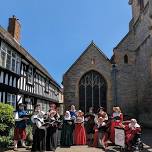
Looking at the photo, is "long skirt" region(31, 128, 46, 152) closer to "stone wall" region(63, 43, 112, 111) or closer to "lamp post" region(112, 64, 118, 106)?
"stone wall" region(63, 43, 112, 111)

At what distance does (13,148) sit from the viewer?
9.86 m

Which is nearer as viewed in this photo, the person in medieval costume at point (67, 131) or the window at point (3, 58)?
the person in medieval costume at point (67, 131)

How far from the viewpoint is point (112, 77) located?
24.2 meters

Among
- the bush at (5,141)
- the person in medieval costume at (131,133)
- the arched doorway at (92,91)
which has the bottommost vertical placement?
the bush at (5,141)

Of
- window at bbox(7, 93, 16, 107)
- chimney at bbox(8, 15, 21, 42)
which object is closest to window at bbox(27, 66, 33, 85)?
window at bbox(7, 93, 16, 107)

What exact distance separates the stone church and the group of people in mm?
11676

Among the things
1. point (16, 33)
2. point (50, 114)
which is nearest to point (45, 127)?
point (50, 114)

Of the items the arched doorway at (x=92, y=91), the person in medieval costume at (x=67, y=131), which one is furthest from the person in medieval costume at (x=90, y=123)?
the arched doorway at (x=92, y=91)

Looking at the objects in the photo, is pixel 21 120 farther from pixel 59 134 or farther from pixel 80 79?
pixel 80 79

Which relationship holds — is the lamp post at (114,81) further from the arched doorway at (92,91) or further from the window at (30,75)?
the window at (30,75)

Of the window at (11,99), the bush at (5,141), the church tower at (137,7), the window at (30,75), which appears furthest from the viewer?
the church tower at (137,7)

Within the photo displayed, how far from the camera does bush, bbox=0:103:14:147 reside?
379 inches

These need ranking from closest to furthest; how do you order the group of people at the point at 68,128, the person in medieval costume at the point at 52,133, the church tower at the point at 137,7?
the group of people at the point at 68,128 → the person in medieval costume at the point at 52,133 → the church tower at the point at 137,7

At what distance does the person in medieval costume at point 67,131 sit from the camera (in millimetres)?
10791
